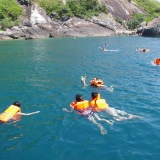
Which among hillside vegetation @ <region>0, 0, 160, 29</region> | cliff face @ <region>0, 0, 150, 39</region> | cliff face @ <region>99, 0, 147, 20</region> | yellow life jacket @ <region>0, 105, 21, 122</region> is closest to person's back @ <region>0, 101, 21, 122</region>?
yellow life jacket @ <region>0, 105, 21, 122</region>

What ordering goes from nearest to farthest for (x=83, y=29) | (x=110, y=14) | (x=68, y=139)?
(x=68, y=139)
(x=83, y=29)
(x=110, y=14)

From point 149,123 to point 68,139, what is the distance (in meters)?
4.66

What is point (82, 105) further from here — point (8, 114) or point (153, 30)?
point (153, 30)

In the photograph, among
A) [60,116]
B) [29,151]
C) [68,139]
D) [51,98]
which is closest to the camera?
[29,151]

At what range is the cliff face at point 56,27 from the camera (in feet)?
268

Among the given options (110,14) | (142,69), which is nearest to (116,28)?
(110,14)

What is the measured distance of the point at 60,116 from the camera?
14.1m

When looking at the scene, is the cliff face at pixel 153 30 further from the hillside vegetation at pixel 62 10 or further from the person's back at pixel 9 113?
the person's back at pixel 9 113

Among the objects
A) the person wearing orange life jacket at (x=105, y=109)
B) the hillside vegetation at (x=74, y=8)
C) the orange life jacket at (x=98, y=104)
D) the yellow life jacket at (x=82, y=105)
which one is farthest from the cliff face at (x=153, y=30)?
the yellow life jacket at (x=82, y=105)

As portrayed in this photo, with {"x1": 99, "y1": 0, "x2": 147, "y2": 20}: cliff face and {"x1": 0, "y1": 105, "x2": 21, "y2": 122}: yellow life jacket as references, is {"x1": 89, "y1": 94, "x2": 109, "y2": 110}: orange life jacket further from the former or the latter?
{"x1": 99, "y1": 0, "x2": 147, "y2": 20}: cliff face

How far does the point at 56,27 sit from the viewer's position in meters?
89.1

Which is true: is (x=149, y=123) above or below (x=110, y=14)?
below

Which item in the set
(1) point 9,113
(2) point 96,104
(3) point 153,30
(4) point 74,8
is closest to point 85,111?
(2) point 96,104

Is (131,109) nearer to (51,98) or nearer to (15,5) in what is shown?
(51,98)
